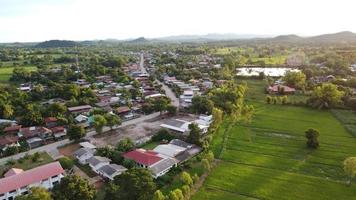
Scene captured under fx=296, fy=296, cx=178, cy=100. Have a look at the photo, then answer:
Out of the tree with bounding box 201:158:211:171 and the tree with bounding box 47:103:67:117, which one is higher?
the tree with bounding box 47:103:67:117

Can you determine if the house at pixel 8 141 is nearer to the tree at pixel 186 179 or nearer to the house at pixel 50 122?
the house at pixel 50 122

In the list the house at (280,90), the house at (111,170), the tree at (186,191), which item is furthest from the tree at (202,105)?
the tree at (186,191)

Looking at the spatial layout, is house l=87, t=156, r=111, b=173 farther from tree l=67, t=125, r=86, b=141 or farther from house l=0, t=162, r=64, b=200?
tree l=67, t=125, r=86, b=141

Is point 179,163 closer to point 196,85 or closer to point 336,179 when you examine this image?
point 336,179

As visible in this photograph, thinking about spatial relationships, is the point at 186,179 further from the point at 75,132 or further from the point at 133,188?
the point at 75,132

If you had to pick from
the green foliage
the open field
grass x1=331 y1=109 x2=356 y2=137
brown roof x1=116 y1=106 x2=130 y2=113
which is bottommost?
the open field

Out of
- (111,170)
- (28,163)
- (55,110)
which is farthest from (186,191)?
(55,110)

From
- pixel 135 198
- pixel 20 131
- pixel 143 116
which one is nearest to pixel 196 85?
pixel 143 116

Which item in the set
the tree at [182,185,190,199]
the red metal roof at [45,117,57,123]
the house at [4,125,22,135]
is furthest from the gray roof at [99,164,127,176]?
the house at [4,125,22,135]

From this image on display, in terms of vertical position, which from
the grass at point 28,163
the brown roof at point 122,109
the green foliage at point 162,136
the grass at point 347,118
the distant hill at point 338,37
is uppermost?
the distant hill at point 338,37
